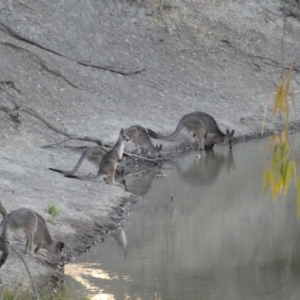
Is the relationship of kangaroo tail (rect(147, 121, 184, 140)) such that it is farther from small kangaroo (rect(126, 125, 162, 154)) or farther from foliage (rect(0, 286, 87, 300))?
foliage (rect(0, 286, 87, 300))

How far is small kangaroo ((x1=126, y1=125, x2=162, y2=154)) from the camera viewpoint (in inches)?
691

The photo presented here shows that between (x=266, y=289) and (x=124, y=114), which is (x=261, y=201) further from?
(x=124, y=114)

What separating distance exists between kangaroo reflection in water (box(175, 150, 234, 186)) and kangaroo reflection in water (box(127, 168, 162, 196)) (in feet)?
1.71

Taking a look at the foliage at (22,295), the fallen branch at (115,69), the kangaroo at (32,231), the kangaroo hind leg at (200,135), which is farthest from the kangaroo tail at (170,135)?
the foliage at (22,295)

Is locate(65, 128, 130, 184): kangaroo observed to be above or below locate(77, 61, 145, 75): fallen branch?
below

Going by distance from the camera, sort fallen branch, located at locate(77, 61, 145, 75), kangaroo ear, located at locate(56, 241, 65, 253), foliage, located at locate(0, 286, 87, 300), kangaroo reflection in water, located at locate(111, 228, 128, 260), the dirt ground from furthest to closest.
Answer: fallen branch, located at locate(77, 61, 145, 75) → the dirt ground → kangaroo reflection in water, located at locate(111, 228, 128, 260) → kangaroo ear, located at locate(56, 241, 65, 253) → foliage, located at locate(0, 286, 87, 300)

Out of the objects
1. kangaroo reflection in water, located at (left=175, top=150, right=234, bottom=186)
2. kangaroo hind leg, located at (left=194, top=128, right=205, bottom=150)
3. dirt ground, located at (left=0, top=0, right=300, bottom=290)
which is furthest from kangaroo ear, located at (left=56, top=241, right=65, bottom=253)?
kangaroo hind leg, located at (left=194, top=128, right=205, bottom=150)

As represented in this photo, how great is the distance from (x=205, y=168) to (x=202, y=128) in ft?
5.87

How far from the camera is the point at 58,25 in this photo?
24.9m

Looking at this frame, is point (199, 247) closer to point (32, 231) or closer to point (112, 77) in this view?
point (32, 231)

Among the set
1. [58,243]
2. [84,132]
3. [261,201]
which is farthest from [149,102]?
[58,243]

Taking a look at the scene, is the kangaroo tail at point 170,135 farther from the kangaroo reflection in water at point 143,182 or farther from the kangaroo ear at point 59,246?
the kangaroo ear at point 59,246

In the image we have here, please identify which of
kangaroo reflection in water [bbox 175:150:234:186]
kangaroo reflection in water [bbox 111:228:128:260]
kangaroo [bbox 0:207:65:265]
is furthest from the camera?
kangaroo reflection in water [bbox 175:150:234:186]

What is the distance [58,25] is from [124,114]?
5.06 meters
